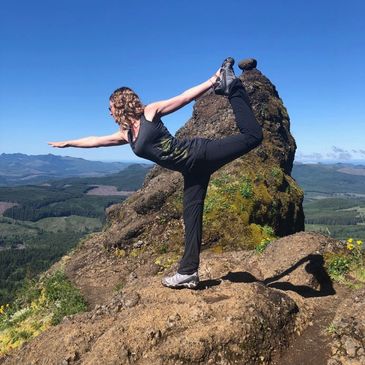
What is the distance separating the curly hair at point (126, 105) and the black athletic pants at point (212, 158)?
172 cm

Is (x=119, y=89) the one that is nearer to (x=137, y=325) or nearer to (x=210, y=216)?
(x=137, y=325)

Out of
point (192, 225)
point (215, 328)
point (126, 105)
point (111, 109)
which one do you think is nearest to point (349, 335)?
point (215, 328)

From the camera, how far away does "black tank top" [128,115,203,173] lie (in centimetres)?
829

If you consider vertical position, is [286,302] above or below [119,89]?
below

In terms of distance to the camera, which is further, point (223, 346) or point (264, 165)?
point (264, 165)

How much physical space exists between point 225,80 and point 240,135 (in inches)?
48.6

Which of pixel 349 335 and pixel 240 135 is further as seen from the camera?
pixel 240 135

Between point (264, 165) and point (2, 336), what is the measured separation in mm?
16171

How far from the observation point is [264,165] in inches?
903

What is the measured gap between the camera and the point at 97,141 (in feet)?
31.1

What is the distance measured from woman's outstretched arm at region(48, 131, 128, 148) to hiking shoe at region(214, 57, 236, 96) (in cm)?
244

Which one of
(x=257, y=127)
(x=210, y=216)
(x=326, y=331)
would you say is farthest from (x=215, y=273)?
(x=210, y=216)

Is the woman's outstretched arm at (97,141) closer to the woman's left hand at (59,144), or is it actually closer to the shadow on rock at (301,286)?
the woman's left hand at (59,144)

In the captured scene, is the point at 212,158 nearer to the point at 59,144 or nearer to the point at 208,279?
the point at 208,279
